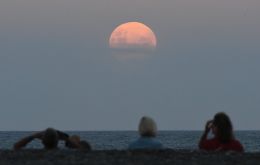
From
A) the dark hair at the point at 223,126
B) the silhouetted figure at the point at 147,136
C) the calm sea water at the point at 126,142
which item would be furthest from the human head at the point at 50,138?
the calm sea water at the point at 126,142

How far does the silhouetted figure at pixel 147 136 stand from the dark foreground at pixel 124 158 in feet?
1.15

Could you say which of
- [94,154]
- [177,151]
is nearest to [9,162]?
[94,154]

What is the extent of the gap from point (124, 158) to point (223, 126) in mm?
1586

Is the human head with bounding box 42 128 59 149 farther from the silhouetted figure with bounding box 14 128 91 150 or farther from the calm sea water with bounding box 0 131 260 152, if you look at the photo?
the calm sea water with bounding box 0 131 260 152

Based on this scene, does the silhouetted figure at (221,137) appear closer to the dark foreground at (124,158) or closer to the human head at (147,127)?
the dark foreground at (124,158)

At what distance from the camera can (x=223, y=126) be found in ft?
48.4

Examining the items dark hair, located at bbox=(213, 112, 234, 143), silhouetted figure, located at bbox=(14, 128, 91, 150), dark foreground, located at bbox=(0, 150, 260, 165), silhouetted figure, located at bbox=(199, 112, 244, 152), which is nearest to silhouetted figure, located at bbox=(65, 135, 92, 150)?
silhouetted figure, located at bbox=(14, 128, 91, 150)

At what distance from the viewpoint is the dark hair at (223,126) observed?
14641mm

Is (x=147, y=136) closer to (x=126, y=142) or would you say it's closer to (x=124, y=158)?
(x=124, y=158)

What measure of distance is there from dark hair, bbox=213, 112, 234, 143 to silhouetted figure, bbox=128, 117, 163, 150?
97 centimetres

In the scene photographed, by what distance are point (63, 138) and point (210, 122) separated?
2467mm

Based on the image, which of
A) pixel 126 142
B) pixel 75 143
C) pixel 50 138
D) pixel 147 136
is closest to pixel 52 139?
pixel 50 138

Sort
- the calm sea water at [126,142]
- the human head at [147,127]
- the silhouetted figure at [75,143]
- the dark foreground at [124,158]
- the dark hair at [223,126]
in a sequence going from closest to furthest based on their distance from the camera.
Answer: the dark foreground at [124,158] → the dark hair at [223,126] → the human head at [147,127] → the silhouetted figure at [75,143] → the calm sea water at [126,142]

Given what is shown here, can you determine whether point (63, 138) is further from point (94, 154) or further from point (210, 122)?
point (210, 122)
